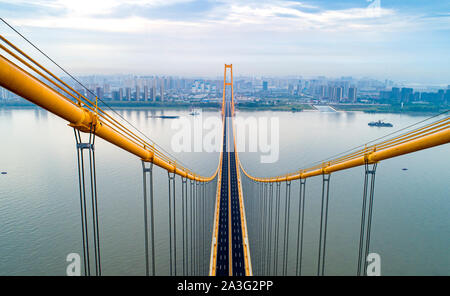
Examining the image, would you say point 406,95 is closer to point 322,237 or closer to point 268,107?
point 268,107

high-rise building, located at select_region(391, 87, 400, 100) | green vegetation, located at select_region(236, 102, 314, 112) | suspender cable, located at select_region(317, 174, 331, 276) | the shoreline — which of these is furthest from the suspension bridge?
high-rise building, located at select_region(391, 87, 400, 100)

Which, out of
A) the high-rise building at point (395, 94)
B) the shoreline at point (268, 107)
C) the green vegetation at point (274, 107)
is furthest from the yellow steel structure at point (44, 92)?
the high-rise building at point (395, 94)

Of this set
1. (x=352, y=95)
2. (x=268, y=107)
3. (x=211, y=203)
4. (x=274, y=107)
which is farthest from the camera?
(x=352, y=95)

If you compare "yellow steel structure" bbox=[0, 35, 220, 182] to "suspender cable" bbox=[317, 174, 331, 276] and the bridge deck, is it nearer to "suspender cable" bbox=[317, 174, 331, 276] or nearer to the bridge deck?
"suspender cable" bbox=[317, 174, 331, 276]

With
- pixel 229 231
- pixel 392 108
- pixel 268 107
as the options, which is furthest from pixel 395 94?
pixel 229 231

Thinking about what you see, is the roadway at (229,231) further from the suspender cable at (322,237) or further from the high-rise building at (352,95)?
the high-rise building at (352,95)
